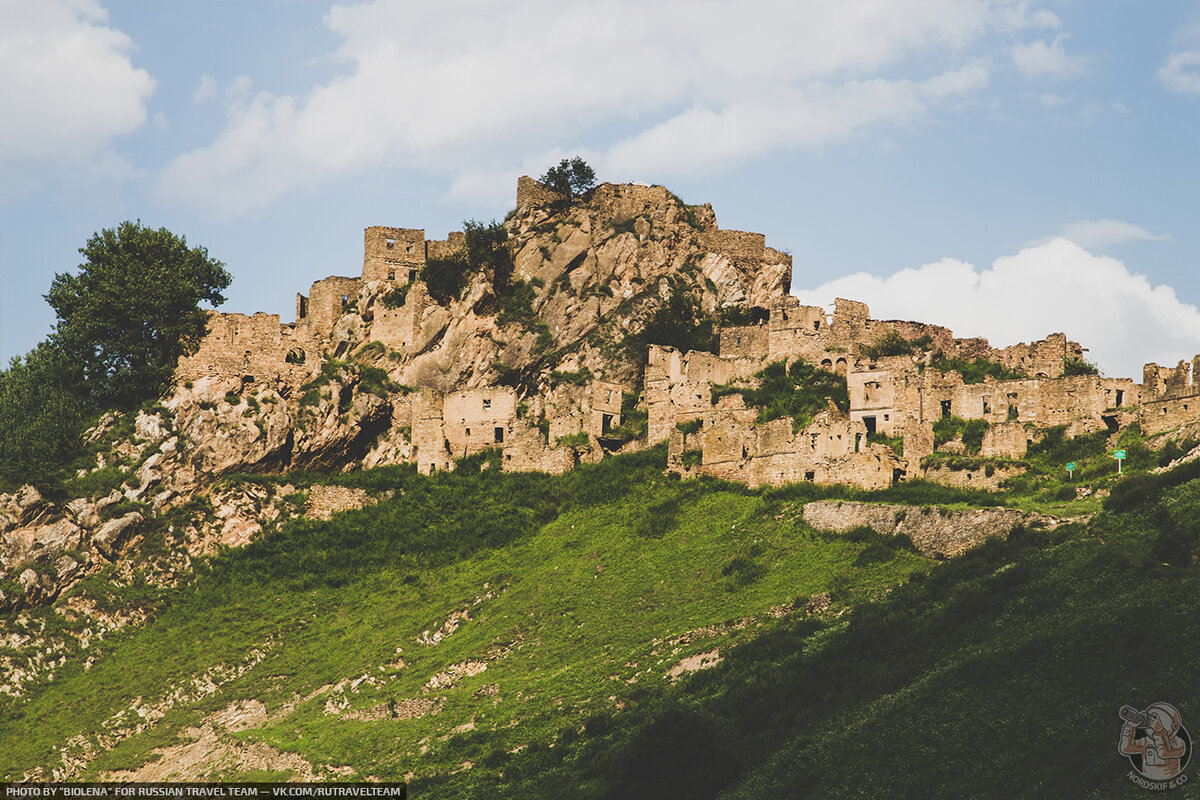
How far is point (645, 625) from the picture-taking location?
182 feet

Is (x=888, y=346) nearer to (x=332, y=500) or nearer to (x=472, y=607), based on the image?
(x=472, y=607)

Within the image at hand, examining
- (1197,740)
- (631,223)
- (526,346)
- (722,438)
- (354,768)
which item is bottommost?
(354,768)

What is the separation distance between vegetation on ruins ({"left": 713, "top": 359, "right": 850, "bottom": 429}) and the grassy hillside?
680 centimetres

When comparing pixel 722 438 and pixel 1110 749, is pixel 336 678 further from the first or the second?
pixel 1110 749

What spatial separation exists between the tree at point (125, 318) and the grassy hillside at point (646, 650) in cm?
1274

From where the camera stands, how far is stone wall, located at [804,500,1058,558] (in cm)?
5303

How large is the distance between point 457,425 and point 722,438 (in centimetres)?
1643

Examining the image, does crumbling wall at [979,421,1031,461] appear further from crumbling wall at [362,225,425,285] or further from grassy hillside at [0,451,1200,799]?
crumbling wall at [362,225,425,285]

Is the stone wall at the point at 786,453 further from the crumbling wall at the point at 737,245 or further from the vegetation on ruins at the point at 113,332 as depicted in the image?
the vegetation on ruins at the point at 113,332

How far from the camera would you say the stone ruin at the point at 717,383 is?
65.1 metres

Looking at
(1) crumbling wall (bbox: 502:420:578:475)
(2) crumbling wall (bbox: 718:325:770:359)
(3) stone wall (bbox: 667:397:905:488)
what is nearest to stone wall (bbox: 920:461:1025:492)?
(3) stone wall (bbox: 667:397:905:488)

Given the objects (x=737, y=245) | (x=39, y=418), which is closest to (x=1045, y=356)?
(x=737, y=245)

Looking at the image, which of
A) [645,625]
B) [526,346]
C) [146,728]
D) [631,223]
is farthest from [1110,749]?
[631,223]

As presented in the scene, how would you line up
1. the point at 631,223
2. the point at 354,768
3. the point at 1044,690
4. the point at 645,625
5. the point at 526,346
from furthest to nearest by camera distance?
the point at 631,223 → the point at 526,346 → the point at 645,625 → the point at 354,768 → the point at 1044,690
